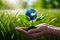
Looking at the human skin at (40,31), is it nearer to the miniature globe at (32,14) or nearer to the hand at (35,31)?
the hand at (35,31)

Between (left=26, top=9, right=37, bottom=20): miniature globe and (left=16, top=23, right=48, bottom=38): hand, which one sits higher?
(left=26, top=9, right=37, bottom=20): miniature globe

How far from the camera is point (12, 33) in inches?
71.5

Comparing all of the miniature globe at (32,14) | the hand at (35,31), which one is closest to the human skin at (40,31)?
the hand at (35,31)

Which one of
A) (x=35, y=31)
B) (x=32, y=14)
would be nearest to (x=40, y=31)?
(x=35, y=31)

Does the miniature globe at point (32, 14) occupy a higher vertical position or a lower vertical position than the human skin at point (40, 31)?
higher

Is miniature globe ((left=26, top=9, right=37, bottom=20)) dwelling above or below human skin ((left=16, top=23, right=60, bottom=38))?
above

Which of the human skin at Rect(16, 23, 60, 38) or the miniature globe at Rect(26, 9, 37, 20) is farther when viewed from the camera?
the miniature globe at Rect(26, 9, 37, 20)

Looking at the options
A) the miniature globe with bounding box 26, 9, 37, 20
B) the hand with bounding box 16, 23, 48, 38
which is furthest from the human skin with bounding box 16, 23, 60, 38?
the miniature globe with bounding box 26, 9, 37, 20

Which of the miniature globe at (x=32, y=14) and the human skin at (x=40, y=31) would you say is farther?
the miniature globe at (x=32, y=14)

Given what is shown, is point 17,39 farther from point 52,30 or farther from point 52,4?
point 52,4

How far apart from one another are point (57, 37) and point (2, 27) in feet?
1.44

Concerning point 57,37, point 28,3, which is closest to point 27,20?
point 57,37

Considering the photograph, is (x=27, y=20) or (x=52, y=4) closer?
(x=27, y=20)

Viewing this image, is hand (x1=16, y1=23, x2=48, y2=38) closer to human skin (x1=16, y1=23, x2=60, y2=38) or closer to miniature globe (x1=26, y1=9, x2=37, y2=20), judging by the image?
human skin (x1=16, y1=23, x2=60, y2=38)
